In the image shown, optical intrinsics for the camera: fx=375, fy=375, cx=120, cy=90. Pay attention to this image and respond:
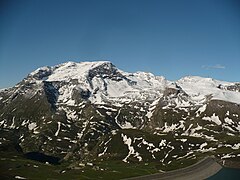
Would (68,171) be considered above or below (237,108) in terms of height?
below

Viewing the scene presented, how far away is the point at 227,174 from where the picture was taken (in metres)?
99.8

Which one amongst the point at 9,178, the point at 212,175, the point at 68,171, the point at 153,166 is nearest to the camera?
the point at 9,178

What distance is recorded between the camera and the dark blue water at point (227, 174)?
95.1m

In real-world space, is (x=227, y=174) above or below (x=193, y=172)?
below

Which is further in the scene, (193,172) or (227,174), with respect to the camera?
(193,172)

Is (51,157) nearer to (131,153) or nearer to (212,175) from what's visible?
(131,153)

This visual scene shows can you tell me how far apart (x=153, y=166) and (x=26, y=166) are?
37.9 m

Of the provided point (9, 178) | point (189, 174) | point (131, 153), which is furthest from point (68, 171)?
point (131, 153)

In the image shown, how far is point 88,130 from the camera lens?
192m

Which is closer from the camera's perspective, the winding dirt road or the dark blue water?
the dark blue water

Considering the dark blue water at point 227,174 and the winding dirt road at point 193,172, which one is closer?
the dark blue water at point 227,174

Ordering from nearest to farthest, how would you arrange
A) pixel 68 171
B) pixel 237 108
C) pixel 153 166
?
pixel 68 171
pixel 153 166
pixel 237 108

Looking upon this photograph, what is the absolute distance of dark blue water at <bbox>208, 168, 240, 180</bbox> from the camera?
312 ft

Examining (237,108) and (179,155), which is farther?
(237,108)
